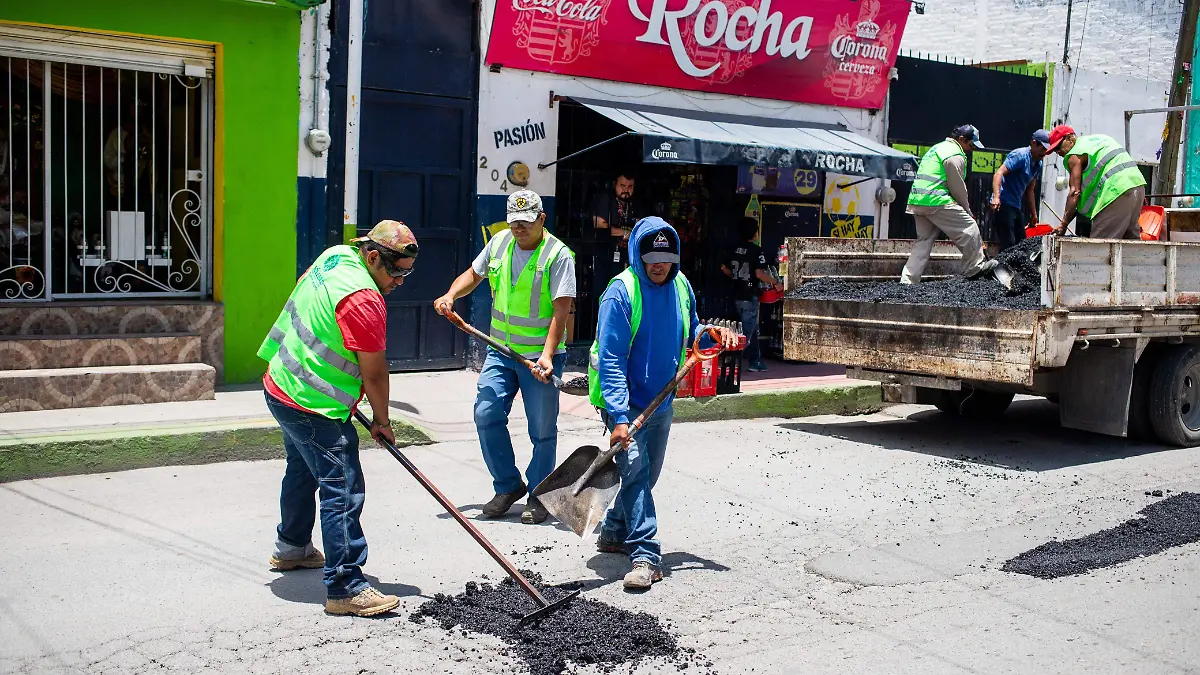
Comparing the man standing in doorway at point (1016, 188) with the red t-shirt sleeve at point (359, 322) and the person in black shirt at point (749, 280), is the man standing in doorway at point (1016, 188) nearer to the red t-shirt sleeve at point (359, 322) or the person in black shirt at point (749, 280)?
the person in black shirt at point (749, 280)

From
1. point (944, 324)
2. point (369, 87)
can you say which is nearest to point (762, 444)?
point (944, 324)

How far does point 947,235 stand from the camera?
10.4 meters

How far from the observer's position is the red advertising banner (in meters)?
11.6

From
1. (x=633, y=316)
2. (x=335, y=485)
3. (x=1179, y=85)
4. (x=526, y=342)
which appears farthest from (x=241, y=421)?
(x=1179, y=85)

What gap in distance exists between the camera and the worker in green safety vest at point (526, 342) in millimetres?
6613

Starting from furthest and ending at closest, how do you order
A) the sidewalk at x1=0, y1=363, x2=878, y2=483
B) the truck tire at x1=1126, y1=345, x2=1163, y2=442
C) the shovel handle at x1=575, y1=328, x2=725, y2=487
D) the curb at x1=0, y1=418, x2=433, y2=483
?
the truck tire at x1=1126, y1=345, x2=1163, y2=442 → the sidewalk at x1=0, y1=363, x2=878, y2=483 → the curb at x1=0, y1=418, x2=433, y2=483 → the shovel handle at x1=575, y1=328, x2=725, y2=487

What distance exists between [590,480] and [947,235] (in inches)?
235

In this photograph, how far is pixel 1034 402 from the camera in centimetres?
1195

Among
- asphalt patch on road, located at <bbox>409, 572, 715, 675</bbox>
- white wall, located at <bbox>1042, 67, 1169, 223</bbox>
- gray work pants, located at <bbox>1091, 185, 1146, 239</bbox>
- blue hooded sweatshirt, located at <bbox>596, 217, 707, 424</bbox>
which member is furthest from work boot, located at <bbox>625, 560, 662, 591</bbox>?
white wall, located at <bbox>1042, 67, 1169, 223</bbox>

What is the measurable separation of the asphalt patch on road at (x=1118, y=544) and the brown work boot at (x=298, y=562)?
3.39m

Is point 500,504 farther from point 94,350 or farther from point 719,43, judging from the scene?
point 719,43

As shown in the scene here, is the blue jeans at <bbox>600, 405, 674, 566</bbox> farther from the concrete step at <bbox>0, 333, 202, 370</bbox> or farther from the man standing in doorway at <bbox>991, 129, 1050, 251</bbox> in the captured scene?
the man standing in doorway at <bbox>991, 129, 1050, 251</bbox>

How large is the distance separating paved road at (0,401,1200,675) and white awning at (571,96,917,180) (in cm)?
360

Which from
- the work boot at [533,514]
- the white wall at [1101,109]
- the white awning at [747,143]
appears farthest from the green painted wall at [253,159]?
the white wall at [1101,109]
